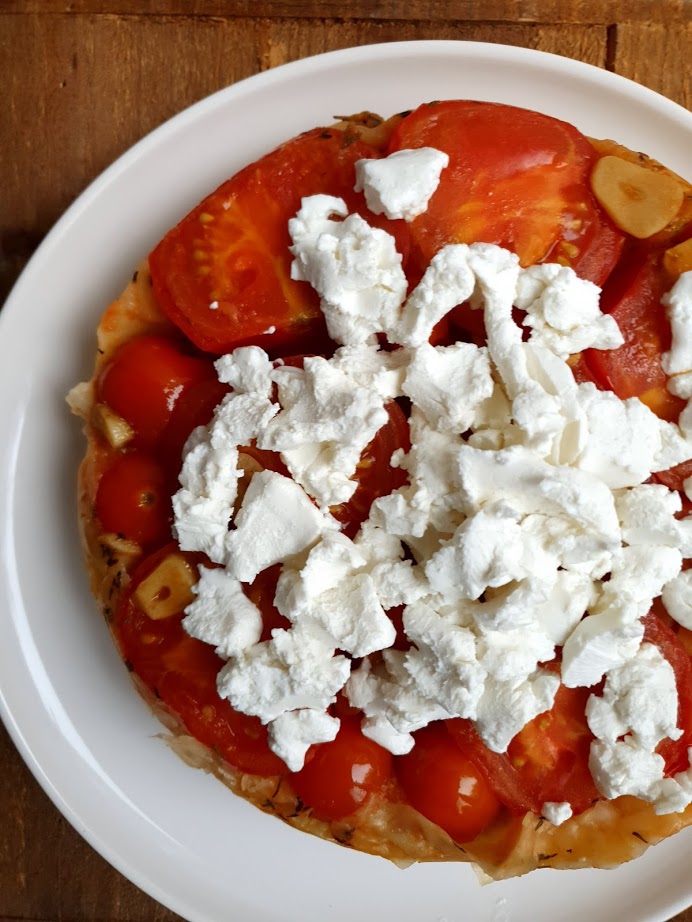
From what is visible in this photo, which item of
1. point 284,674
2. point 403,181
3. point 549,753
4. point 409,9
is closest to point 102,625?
point 284,674

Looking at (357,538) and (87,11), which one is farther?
(87,11)

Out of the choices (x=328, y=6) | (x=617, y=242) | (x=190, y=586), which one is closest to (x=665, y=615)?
(x=617, y=242)

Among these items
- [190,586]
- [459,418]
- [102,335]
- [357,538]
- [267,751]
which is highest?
[459,418]

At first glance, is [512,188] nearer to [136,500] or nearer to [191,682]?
[136,500]

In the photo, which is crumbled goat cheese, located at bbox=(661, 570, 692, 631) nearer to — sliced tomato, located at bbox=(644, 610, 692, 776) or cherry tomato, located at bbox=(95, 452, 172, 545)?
sliced tomato, located at bbox=(644, 610, 692, 776)

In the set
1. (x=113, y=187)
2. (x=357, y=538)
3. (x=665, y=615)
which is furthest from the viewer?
(x=113, y=187)

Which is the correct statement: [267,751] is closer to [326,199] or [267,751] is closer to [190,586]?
[190,586]

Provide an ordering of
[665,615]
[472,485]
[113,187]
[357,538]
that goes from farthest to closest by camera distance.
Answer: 1. [113,187]
2. [665,615]
3. [357,538]
4. [472,485]
